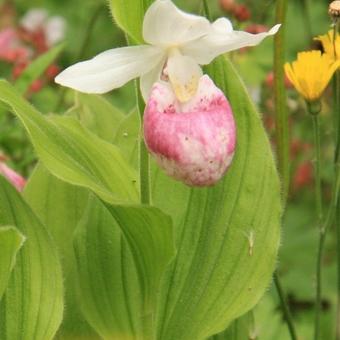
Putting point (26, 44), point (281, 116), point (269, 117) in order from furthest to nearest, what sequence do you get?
point (26, 44) → point (269, 117) → point (281, 116)

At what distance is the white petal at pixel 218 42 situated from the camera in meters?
1.07

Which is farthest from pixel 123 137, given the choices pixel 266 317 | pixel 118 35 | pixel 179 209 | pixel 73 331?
pixel 118 35

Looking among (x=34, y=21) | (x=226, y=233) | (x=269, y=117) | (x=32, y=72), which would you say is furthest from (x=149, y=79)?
(x=34, y=21)

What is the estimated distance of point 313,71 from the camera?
125 cm

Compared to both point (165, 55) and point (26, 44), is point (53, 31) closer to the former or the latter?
point (26, 44)

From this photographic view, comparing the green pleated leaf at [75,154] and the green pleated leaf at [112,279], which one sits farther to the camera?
the green pleated leaf at [112,279]

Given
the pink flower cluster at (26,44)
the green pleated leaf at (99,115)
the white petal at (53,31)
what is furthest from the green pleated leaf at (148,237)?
the white petal at (53,31)

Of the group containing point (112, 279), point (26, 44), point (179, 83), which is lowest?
point (112, 279)

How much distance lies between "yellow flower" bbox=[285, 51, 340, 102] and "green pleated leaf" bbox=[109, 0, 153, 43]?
0.26 m

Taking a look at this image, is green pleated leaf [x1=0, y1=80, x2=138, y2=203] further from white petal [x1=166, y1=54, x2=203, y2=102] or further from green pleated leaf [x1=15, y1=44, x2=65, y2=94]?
green pleated leaf [x1=15, y1=44, x2=65, y2=94]

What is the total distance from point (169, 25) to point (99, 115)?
495 mm

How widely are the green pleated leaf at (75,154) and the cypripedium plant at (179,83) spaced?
0.25 ft

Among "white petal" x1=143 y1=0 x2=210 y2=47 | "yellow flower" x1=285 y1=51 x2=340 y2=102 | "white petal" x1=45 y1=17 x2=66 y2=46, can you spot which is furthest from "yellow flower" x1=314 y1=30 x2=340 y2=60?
"white petal" x1=45 y1=17 x2=66 y2=46

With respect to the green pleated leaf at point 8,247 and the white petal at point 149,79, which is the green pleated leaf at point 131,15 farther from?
the green pleated leaf at point 8,247
